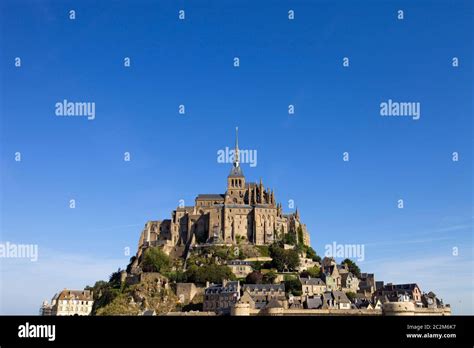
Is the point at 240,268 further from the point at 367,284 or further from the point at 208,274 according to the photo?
the point at 367,284

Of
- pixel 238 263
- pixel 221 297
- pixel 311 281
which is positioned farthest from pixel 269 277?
pixel 221 297

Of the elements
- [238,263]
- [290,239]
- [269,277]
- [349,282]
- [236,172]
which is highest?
[236,172]

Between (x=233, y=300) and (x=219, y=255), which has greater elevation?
(x=219, y=255)

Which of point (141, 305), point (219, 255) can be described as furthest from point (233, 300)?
point (219, 255)

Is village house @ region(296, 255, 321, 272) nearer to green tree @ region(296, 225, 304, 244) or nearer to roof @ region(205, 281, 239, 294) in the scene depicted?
green tree @ region(296, 225, 304, 244)

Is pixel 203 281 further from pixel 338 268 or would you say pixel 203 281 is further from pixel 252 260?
pixel 338 268

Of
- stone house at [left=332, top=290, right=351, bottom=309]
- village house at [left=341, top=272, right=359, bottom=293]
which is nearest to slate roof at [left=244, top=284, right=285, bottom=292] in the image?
stone house at [left=332, top=290, right=351, bottom=309]
